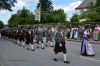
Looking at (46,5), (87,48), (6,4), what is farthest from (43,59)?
(46,5)

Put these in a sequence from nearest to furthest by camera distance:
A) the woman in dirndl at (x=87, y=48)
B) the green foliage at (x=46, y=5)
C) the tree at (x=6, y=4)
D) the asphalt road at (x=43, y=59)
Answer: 1. the asphalt road at (x=43, y=59)
2. the woman in dirndl at (x=87, y=48)
3. the tree at (x=6, y=4)
4. the green foliage at (x=46, y=5)

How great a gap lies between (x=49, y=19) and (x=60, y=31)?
327ft

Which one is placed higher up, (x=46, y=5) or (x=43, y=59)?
(x=46, y=5)

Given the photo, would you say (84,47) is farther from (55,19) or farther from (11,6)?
(55,19)

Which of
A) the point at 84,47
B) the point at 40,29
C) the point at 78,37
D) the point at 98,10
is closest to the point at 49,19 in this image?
the point at 98,10

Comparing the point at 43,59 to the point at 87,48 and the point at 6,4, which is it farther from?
the point at 6,4

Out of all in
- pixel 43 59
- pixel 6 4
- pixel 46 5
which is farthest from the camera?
pixel 46 5

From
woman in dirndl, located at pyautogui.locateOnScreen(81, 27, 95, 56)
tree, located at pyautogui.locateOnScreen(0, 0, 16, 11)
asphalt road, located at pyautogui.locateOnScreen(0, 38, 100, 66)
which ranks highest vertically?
tree, located at pyautogui.locateOnScreen(0, 0, 16, 11)

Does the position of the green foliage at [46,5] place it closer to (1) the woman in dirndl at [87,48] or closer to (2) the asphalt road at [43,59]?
(2) the asphalt road at [43,59]

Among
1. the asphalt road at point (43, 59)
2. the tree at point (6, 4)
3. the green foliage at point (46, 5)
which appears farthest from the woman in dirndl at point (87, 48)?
the green foliage at point (46, 5)

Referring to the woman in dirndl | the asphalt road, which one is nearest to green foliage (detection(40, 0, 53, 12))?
the asphalt road

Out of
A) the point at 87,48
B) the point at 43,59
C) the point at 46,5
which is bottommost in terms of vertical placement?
the point at 43,59

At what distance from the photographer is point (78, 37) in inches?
1763

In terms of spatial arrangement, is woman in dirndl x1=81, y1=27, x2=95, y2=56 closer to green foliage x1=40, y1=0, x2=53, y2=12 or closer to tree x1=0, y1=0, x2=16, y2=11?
tree x1=0, y1=0, x2=16, y2=11
